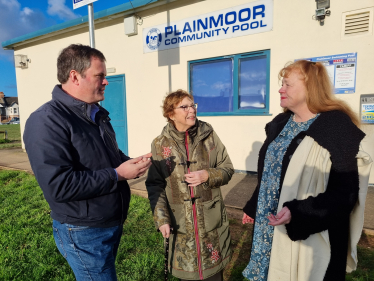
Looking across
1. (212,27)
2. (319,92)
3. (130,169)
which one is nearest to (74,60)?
(130,169)

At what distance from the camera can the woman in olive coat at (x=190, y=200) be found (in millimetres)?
2006

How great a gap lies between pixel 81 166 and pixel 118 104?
6396 millimetres

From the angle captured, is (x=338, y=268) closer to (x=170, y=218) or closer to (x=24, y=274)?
(x=170, y=218)

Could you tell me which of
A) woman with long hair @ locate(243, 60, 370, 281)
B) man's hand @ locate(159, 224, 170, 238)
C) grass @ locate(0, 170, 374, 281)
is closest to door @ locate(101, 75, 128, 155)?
grass @ locate(0, 170, 374, 281)

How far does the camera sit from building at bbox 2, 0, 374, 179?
4461mm

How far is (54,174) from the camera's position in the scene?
4.49 feet

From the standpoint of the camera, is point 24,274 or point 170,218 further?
point 24,274

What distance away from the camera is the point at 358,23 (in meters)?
4.31

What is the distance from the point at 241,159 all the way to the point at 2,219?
15.3 feet

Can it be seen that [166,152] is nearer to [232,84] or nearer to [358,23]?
[232,84]

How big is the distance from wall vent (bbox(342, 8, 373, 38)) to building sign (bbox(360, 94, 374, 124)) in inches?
42.5

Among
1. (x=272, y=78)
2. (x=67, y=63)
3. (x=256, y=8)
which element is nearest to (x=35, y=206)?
(x=67, y=63)

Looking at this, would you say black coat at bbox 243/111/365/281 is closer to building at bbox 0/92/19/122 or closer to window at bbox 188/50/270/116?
window at bbox 188/50/270/116

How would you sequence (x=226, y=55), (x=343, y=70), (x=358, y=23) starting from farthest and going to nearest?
(x=226, y=55) < (x=343, y=70) < (x=358, y=23)
